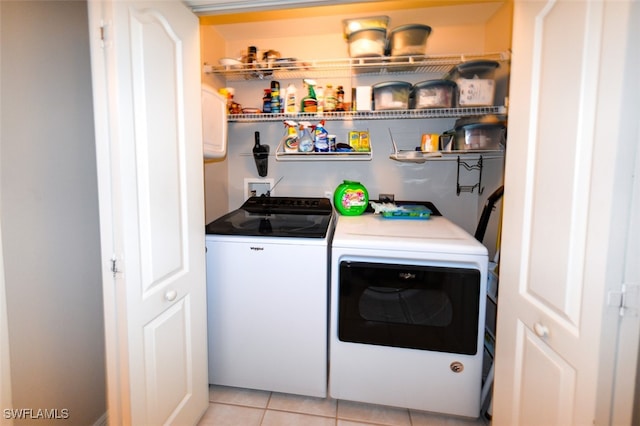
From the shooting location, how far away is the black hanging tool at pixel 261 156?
2.19 metres

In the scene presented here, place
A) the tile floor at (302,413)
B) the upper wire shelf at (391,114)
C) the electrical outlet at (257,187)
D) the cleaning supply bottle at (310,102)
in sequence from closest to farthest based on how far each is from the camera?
the tile floor at (302,413)
the upper wire shelf at (391,114)
the cleaning supply bottle at (310,102)
the electrical outlet at (257,187)

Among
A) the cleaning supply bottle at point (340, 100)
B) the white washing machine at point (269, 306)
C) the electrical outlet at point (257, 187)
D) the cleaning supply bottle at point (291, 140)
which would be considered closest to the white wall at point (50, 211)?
the white washing machine at point (269, 306)

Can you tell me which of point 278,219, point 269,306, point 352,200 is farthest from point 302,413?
point 352,200

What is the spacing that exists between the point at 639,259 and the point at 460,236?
81 centimetres

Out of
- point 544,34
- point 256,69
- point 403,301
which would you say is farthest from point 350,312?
point 256,69

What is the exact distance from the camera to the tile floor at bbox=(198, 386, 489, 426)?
148cm

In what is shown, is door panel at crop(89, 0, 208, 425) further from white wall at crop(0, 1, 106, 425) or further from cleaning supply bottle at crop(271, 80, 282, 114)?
cleaning supply bottle at crop(271, 80, 282, 114)

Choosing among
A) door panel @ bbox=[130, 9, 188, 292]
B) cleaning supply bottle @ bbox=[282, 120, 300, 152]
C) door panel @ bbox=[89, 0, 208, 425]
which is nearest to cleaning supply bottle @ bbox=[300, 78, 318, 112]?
cleaning supply bottle @ bbox=[282, 120, 300, 152]

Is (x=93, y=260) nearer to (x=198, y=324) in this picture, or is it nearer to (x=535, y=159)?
(x=198, y=324)

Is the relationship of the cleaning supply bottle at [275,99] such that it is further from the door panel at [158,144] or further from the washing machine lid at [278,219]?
the door panel at [158,144]

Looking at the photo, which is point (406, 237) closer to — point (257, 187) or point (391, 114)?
point (391, 114)

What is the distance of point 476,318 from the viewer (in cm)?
136

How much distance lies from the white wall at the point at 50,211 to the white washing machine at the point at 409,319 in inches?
42.3

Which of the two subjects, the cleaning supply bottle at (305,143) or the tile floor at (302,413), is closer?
the tile floor at (302,413)
